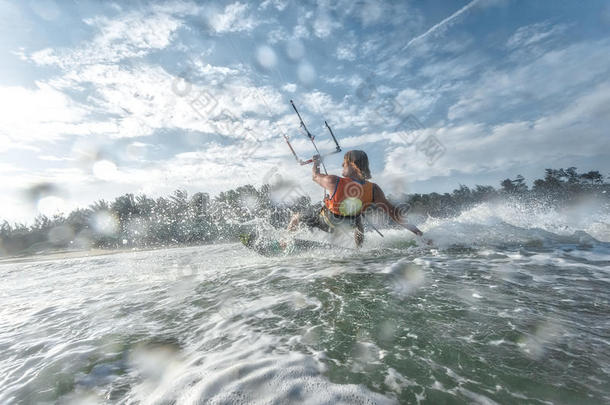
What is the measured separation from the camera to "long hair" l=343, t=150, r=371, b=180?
714cm

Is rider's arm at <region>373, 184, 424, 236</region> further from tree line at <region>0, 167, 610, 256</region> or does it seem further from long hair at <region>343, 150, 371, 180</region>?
tree line at <region>0, 167, 610, 256</region>

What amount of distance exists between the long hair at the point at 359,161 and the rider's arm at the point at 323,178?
2.01 ft

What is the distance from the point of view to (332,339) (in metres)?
2.51

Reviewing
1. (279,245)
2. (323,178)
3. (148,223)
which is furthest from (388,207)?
(148,223)

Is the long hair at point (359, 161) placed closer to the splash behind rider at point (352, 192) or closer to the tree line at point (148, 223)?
the splash behind rider at point (352, 192)

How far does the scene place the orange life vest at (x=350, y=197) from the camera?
277 inches

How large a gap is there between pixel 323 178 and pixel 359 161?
1095 mm

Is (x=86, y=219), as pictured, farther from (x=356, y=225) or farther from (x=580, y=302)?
(x=580, y=302)

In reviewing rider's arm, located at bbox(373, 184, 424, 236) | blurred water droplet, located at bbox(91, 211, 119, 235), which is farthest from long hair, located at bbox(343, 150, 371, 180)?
blurred water droplet, located at bbox(91, 211, 119, 235)

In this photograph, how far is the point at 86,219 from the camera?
4006 centimetres

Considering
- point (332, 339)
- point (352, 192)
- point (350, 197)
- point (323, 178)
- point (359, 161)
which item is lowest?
point (332, 339)

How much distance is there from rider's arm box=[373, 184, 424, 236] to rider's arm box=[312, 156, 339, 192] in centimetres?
113

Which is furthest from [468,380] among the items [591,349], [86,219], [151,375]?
[86,219]

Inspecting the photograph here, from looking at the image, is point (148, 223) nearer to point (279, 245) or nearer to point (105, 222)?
point (105, 222)
